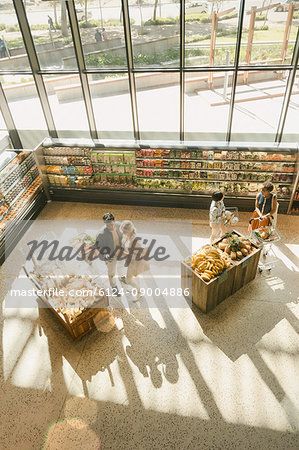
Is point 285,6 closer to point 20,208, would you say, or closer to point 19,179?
point 19,179

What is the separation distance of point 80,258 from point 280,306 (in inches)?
164

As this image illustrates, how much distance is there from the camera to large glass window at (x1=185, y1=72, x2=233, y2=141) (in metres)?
7.17

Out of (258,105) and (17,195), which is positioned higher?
(258,105)

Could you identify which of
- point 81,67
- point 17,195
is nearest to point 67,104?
point 81,67

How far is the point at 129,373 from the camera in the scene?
5.02 m

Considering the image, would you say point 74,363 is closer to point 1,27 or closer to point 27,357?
point 27,357

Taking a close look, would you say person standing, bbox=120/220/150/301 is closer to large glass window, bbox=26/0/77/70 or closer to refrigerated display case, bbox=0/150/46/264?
refrigerated display case, bbox=0/150/46/264

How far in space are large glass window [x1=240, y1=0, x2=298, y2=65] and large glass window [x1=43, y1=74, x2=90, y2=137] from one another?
3.98 meters

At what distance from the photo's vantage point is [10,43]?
7453 mm

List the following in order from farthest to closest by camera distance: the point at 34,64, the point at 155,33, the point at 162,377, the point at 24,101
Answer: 1. the point at 24,101
2. the point at 34,64
3. the point at 155,33
4. the point at 162,377

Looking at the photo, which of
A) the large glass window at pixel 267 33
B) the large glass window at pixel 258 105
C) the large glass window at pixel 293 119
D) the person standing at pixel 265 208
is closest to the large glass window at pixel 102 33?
the large glass window at pixel 267 33

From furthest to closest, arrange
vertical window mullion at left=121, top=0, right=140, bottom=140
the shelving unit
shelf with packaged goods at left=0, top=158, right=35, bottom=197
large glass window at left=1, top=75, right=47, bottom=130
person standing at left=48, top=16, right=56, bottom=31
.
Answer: large glass window at left=1, top=75, right=47, bottom=130 < shelf with packaged goods at left=0, top=158, right=35, bottom=197 < the shelving unit < person standing at left=48, top=16, right=56, bottom=31 < vertical window mullion at left=121, top=0, right=140, bottom=140

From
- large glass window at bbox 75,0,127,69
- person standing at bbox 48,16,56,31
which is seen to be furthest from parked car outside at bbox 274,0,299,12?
person standing at bbox 48,16,56,31

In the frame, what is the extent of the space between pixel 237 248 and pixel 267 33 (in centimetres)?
440
